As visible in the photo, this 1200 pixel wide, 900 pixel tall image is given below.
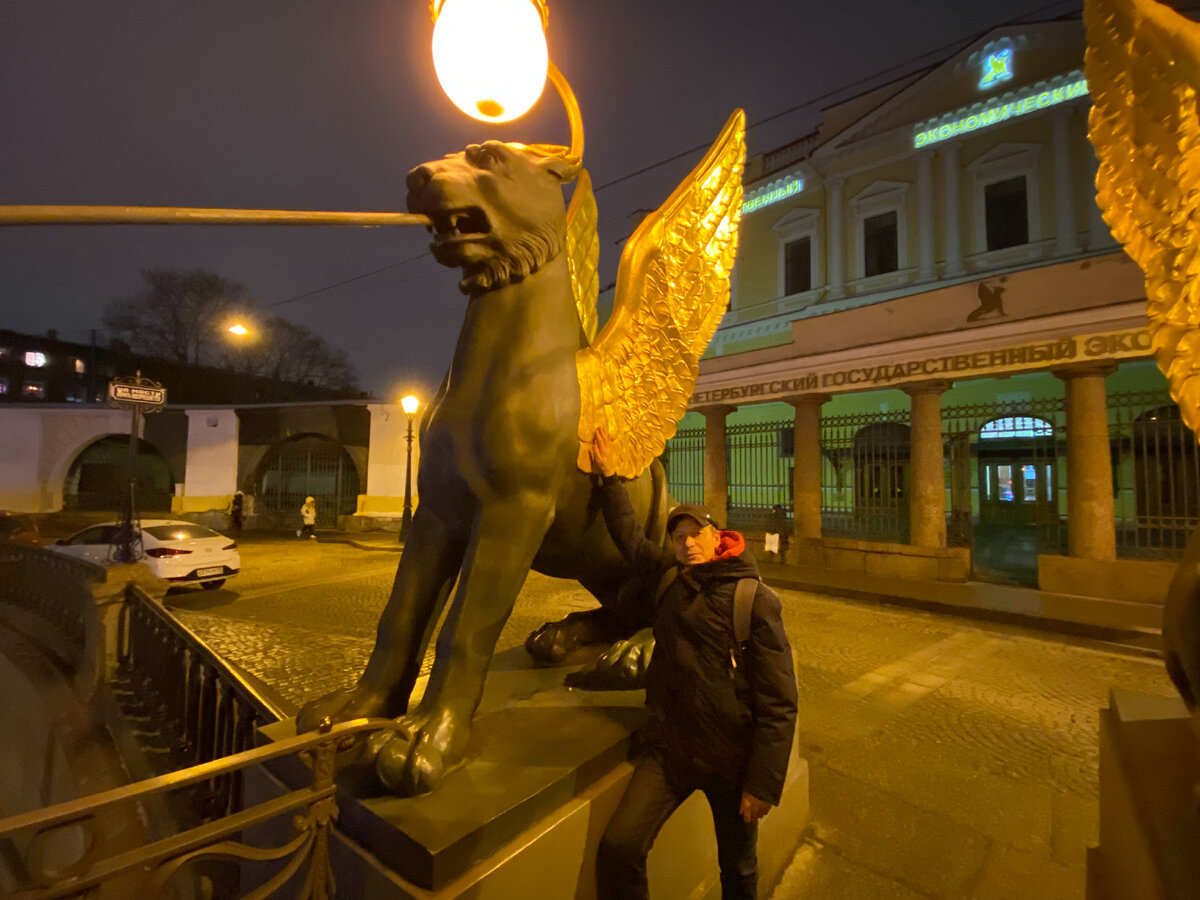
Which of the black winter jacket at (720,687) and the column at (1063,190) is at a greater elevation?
the column at (1063,190)

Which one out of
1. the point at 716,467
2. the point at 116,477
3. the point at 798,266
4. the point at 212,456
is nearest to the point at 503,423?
the point at 716,467

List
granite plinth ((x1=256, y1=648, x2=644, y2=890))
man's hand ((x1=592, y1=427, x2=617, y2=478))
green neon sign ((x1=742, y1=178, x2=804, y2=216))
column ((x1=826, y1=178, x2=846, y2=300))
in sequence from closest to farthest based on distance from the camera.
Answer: granite plinth ((x1=256, y1=648, x2=644, y2=890))
man's hand ((x1=592, y1=427, x2=617, y2=478))
column ((x1=826, y1=178, x2=846, y2=300))
green neon sign ((x1=742, y1=178, x2=804, y2=216))

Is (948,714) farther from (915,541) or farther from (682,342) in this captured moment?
(915,541)

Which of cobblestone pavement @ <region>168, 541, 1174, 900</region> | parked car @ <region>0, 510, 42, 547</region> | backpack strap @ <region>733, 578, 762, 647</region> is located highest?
backpack strap @ <region>733, 578, 762, 647</region>

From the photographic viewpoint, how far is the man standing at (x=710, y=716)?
1.49 meters

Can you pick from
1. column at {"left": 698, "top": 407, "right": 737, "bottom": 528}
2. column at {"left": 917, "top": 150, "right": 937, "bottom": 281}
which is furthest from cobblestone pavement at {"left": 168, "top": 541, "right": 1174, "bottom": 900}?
column at {"left": 917, "top": 150, "right": 937, "bottom": 281}

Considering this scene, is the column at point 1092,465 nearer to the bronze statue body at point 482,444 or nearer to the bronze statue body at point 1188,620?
the bronze statue body at point 1188,620

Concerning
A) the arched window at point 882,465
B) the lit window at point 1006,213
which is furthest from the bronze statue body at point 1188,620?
the lit window at point 1006,213

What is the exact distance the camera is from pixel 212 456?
56.0 feet

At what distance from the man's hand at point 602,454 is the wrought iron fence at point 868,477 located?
24.9 feet

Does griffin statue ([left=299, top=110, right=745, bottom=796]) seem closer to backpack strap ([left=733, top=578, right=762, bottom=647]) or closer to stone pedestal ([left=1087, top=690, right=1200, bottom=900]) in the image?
backpack strap ([left=733, top=578, right=762, bottom=647])

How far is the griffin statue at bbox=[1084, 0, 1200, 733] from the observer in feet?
4.16

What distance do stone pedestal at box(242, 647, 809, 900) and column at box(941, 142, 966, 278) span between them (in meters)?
16.1

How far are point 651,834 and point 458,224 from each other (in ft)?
5.89
